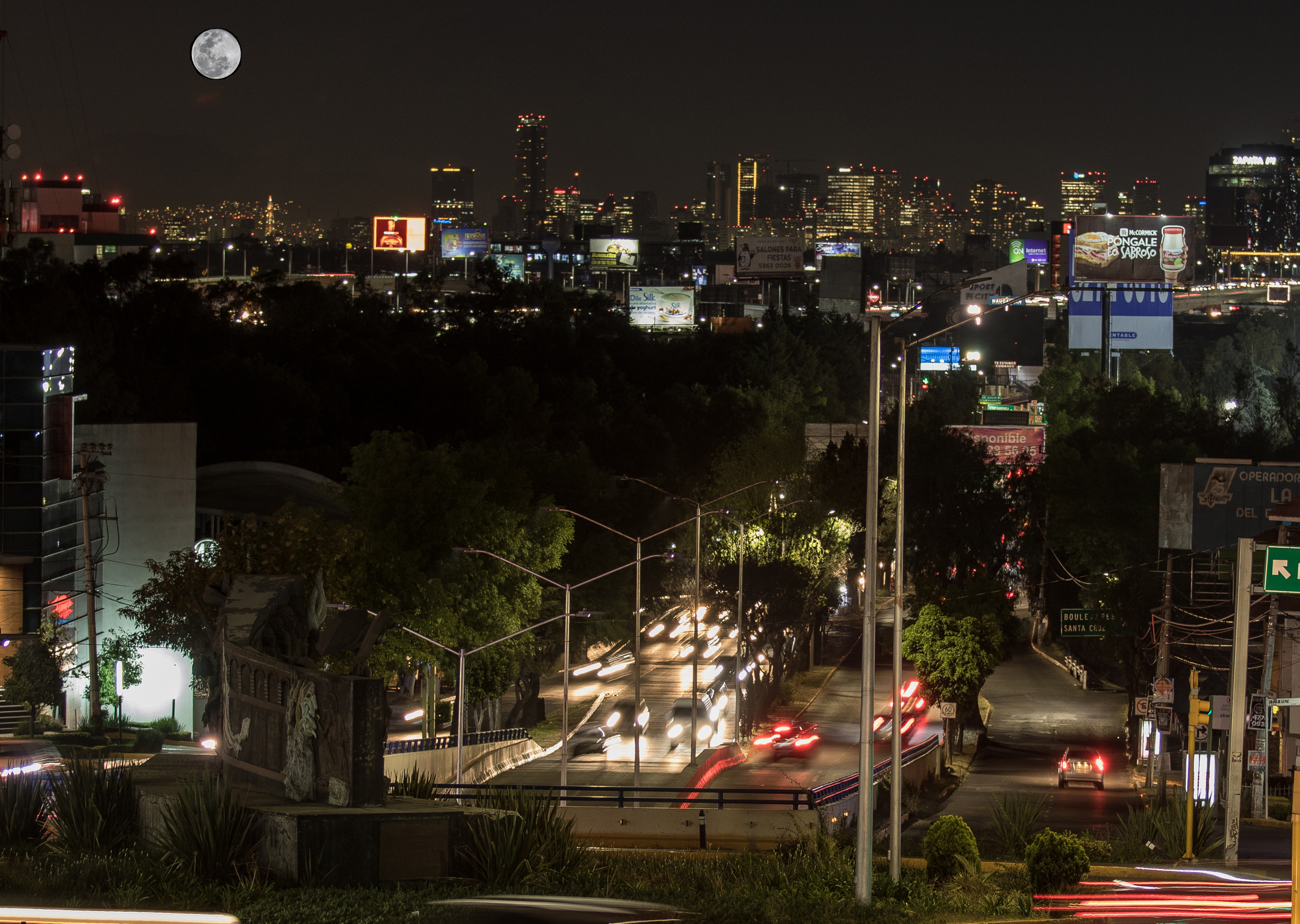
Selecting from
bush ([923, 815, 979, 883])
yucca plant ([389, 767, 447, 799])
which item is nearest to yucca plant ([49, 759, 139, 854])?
yucca plant ([389, 767, 447, 799])

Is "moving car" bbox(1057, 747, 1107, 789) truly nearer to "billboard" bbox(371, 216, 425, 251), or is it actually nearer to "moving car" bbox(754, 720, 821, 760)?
"moving car" bbox(754, 720, 821, 760)

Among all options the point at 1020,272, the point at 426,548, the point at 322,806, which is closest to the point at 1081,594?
the point at 426,548

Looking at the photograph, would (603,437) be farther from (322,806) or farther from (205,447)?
(322,806)

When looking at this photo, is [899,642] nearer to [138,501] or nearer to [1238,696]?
[1238,696]

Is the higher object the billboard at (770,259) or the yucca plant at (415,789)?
the billboard at (770,259)

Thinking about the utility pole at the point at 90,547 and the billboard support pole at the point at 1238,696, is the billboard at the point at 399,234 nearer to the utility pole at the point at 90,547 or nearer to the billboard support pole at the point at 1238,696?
the utility pole at the point at 90,547

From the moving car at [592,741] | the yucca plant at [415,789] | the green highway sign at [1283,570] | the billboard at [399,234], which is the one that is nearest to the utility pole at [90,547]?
the moving car at [592,741]
